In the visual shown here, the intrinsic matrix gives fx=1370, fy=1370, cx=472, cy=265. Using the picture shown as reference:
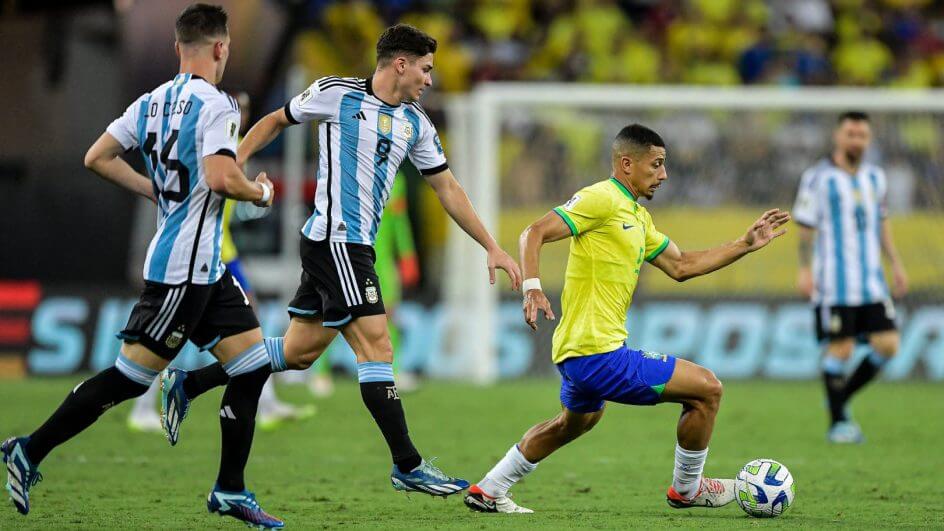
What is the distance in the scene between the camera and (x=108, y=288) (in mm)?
15344

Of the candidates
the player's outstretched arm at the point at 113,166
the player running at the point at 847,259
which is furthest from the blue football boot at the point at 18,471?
the player running at the point at 847,259

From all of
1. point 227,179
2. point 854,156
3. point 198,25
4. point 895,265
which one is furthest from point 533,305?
point 895,265

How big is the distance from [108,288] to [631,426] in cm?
673

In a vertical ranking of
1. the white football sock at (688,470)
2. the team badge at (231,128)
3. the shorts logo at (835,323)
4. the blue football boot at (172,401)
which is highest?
the team badge at (231,128)

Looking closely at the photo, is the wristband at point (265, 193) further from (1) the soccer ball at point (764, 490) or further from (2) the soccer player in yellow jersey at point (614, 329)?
(1) the soccer ball at point (764, 490)

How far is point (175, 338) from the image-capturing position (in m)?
6.18

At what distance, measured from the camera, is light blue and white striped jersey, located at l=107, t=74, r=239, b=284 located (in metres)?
6.04

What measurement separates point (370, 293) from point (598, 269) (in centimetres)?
116

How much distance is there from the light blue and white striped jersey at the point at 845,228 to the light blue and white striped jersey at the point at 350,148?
5.04 m

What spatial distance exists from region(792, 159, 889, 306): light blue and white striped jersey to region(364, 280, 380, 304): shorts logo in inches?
206

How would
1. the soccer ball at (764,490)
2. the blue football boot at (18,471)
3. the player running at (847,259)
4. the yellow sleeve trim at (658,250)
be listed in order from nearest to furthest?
the blue football boot at (18,471), the soccer ball at (764,490), the yellow sleeve trim at (658,250), the player running at (847,259)

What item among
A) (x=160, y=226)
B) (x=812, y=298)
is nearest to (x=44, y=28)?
(x=812, y=298)

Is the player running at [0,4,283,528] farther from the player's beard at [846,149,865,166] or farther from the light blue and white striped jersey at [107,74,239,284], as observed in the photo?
the player's beard at [846,149,865,166]

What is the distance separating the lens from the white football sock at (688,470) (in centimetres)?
671
